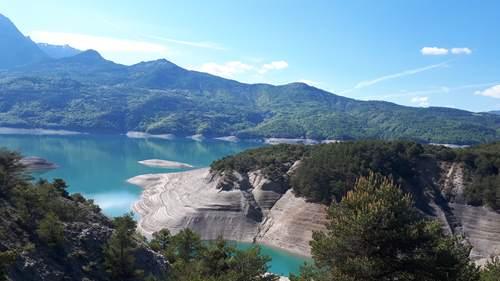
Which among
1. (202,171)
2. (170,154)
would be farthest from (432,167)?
(170,154)

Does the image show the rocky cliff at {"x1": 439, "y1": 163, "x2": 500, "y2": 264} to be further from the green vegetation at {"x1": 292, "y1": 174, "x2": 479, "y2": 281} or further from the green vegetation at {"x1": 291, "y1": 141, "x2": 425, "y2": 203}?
the green vegetation at {"x1": 292, "y1": 174, "x2": 479, "y2": 281}

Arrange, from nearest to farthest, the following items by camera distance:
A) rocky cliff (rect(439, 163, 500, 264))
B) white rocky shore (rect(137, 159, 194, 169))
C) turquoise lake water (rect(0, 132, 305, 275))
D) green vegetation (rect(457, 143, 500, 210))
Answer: rocky cliff (rect(439, 163, 500, 264))
green vegetation (rect(457, 143, 500, 210))
turquoise lake water (rect(0, 132, 305, 275))
white rocky shore (rect(137, 159, 194, 169))

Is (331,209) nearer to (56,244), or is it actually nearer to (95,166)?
(56,244)

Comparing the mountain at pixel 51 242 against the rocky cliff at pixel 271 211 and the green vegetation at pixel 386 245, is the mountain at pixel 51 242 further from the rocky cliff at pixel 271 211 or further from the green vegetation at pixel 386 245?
the rocky cliff at pixel 271 211

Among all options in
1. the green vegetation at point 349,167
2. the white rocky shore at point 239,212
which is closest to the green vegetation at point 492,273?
the white rocky shore at point 239,212

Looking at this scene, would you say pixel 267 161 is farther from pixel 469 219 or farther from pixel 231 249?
pixel 231 249

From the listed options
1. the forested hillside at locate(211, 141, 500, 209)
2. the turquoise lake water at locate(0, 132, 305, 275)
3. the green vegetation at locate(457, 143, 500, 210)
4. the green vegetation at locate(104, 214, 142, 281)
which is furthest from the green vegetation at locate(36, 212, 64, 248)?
the green vegetation at locate(457, 143, 500, 210)
